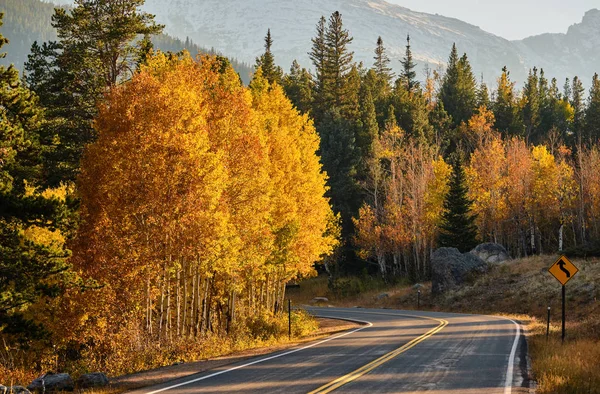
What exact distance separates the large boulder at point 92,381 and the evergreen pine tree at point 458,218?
4300 centimetres

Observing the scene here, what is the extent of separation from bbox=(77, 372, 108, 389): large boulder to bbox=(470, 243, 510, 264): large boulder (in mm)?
43031

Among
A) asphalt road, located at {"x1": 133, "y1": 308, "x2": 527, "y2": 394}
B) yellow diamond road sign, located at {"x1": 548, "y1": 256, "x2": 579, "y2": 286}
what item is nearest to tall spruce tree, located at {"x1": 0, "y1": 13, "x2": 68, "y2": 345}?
asphalt road, located at {"x1": 133, "y1": 308, "x2": 527, "y2": 394}

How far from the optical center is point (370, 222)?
60.8 metres

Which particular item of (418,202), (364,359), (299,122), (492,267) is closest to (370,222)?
(418,202)

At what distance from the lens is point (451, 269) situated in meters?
46.9

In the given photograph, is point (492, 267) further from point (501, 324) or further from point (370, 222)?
point (501, 324)

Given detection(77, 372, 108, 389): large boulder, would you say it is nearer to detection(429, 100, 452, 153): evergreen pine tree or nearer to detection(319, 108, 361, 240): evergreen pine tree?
detection(319, 108, 361, 240): evergreen pine tree

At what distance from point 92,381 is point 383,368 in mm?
7336

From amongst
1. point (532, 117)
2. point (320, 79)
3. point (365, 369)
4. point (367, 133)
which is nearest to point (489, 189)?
point (367, 133)

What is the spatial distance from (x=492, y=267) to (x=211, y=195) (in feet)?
114

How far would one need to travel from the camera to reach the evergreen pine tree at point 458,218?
52469mm

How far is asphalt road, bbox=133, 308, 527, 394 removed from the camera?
12.8 metres

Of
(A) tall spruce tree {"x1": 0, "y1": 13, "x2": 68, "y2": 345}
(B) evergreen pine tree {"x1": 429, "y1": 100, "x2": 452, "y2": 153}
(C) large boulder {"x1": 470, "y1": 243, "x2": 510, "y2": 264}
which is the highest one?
(B) evergreen pine tree {"x1": 429, "y1": 100, "x2": 452, "y2": 153}

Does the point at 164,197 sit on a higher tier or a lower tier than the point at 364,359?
higher
